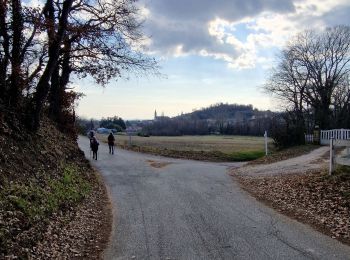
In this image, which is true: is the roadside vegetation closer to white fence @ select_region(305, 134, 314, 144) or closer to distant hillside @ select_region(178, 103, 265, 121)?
white fence @ select_region(305, 134, 314, 144)

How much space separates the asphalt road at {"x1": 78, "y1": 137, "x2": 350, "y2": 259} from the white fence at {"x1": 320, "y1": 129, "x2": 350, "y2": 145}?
75.5 ft

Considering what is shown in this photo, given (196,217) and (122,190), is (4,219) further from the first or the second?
(122,190)

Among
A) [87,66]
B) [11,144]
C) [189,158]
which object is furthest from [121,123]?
[11,144]

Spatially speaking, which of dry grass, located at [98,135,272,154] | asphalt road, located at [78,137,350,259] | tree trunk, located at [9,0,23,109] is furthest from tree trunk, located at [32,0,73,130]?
dry grass, located at [98,135,272,154]

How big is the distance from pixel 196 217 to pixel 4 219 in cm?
495

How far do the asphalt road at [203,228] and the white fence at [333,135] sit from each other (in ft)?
75.5

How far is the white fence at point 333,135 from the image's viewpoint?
37728 millimetres

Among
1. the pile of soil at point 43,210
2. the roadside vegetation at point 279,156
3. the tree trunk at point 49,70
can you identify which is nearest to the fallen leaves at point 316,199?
the pile of soil at point 43,210

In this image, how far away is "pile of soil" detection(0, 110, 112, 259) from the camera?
26.5ft

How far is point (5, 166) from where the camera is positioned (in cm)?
1130

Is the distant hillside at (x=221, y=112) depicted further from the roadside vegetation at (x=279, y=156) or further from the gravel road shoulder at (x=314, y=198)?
the gravel road shoulder at (x=314, y=198)

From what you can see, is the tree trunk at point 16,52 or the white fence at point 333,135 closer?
the tree trunk at point 16,52

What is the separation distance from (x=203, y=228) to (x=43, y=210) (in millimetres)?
3589

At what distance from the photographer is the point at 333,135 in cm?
4028
